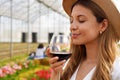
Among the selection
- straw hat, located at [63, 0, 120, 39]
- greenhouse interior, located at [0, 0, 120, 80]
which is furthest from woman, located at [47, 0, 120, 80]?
greenhouse interior, located at [0, 0, 120, 80]

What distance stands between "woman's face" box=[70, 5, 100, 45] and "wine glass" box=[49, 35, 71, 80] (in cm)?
5

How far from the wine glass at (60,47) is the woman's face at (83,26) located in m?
0.05

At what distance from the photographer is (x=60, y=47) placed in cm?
217

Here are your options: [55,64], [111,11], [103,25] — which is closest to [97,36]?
[103,25]

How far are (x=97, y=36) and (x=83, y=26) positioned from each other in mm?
134

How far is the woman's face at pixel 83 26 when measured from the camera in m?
2.13

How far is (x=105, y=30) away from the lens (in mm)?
2199

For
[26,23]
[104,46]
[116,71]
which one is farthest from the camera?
[26,23]

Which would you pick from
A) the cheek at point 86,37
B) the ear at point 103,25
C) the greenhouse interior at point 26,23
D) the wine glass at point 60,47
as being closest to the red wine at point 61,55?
the wine glass at point 60,47

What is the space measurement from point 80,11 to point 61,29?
40997mm

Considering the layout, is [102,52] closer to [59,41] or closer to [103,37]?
[103,37]

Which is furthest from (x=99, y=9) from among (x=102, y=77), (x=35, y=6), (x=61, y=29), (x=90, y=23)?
(x=61, y=29)

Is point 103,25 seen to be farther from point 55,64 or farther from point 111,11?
point 55,64

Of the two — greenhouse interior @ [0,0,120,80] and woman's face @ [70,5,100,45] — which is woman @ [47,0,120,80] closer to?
woman's face @ [70,5,100,45]
